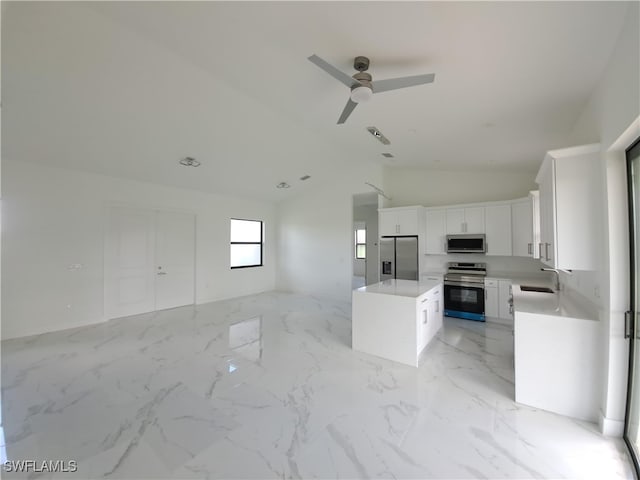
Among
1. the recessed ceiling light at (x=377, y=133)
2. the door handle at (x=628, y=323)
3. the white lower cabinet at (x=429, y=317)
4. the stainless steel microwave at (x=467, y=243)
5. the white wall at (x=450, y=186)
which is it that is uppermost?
the recessed ceiling light at (x=377, y=133)

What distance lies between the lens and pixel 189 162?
4840mm

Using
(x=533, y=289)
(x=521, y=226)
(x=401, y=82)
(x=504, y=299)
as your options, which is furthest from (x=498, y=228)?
(x=401, y=82)

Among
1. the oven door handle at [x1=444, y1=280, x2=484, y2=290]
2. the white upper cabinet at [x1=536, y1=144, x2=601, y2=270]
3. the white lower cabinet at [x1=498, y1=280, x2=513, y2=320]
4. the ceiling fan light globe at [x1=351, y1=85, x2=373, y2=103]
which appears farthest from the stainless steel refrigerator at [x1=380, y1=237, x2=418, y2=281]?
the ceiling fan light globe at [x1=351, y1=85, x2=373, y2=103]

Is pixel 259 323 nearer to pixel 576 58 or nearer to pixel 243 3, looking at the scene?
pixel 243 3

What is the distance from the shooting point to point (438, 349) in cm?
353

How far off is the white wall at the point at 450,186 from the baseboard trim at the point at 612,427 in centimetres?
398

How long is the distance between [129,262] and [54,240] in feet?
3.73

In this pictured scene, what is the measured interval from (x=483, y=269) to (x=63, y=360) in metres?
6.61

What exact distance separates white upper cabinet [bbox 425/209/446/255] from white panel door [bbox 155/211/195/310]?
5.25 m
